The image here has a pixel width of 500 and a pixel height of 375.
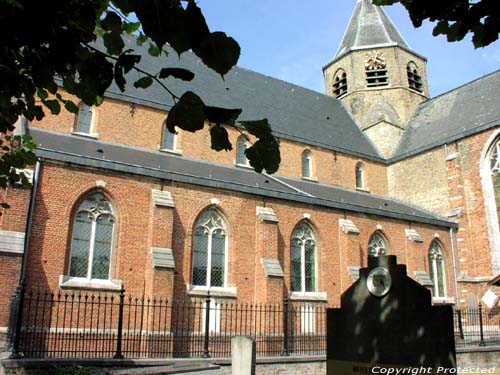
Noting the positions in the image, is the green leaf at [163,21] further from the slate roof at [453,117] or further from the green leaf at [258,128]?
the slate roof at [453,117]

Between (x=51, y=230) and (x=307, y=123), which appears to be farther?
(x=307, y=123)

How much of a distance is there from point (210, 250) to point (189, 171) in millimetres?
2888

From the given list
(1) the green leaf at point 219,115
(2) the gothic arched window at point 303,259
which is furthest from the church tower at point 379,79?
(1) the green leaf at point 219,115

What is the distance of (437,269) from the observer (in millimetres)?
19781

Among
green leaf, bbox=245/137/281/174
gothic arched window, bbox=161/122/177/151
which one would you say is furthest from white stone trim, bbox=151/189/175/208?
green leaf, bbox=245/137/281/174

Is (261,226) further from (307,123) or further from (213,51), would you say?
(213,51)

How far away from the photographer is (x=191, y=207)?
1448cm

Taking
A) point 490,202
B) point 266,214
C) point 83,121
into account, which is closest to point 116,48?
point 266,214

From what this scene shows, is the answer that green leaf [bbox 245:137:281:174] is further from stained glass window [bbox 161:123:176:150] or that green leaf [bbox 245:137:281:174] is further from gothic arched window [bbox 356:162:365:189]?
gothic arched window [bbox 356:162:365:189]

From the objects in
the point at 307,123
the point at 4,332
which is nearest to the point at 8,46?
the point at 4,332

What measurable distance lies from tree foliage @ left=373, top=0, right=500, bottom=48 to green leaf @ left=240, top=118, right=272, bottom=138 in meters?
1.12

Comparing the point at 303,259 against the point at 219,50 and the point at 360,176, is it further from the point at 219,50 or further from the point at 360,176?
the point at 219,50

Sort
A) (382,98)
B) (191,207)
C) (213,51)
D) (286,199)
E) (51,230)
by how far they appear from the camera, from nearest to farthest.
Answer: (213,51), (51,230), (191,207), (286,199), (382,98)

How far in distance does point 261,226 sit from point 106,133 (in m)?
6.66
